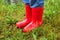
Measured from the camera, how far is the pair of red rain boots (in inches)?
88.2

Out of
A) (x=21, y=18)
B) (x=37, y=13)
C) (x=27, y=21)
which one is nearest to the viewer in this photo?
(x=37, y=13)

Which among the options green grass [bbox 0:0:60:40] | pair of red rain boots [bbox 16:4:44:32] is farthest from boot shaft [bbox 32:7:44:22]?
green grass [bbox 0:0:60:40]

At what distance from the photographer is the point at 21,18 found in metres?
2.63

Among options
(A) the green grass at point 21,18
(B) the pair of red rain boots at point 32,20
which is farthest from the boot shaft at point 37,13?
(A) the green grass at point 21,18

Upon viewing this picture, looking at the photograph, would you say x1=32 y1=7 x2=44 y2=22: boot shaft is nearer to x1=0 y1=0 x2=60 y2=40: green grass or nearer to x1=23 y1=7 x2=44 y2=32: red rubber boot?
x1=23 y1=7 x2=44 y2=32: red rubber boot

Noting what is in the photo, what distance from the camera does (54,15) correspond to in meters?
2.52

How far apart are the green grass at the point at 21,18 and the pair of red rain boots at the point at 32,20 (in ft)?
0.18

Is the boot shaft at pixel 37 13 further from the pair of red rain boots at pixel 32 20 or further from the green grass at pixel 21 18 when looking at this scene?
the green grass at pixel 21 18

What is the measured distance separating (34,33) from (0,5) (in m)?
0.94

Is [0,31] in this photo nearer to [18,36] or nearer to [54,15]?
[18,36]

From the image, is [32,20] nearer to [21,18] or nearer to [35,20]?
[35,20]

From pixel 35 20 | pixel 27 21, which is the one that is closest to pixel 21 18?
pixel 27 21

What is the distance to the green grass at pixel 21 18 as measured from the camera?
2176mm

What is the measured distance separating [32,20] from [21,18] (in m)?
0.36
